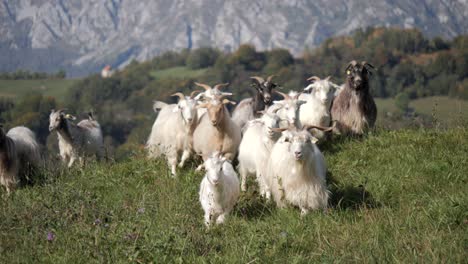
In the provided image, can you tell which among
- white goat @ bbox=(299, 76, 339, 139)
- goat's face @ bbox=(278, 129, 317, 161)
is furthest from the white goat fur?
goat's face @ bbox=(278, 129, 317, 161)

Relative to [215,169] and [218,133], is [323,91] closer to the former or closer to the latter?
[218,133]

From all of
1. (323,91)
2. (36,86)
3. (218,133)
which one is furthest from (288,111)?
(36,86)

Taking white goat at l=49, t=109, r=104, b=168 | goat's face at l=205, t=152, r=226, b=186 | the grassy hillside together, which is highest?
goat's face at l=205, t=152, r=226, b=186

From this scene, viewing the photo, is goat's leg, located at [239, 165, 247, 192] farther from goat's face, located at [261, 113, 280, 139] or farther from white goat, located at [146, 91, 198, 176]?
white goat, located at [146, 91, 198, 176]

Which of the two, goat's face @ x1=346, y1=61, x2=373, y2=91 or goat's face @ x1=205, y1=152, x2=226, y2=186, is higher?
goat's face @ x1=346, y1=61, x2=373, y2=91

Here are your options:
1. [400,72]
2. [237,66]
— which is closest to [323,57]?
[237,66]

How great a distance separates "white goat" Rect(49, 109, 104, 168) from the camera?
1263 cm

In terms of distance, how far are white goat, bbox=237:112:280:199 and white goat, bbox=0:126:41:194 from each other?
11.4 feet

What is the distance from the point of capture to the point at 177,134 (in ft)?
34.3

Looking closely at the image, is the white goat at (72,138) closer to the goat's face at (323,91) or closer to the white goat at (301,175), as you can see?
the goat's face at (323,91)

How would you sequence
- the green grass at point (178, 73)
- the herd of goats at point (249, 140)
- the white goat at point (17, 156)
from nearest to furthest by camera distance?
the herd of goats at point (249, 140)
the white goat at point (17, 156)
the green grass at point (178, 73)


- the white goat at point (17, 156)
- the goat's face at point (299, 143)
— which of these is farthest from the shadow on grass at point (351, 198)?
the white goat at point (17, 156)

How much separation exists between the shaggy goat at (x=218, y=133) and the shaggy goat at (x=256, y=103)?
1.02 meters

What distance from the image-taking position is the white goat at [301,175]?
7273mm
